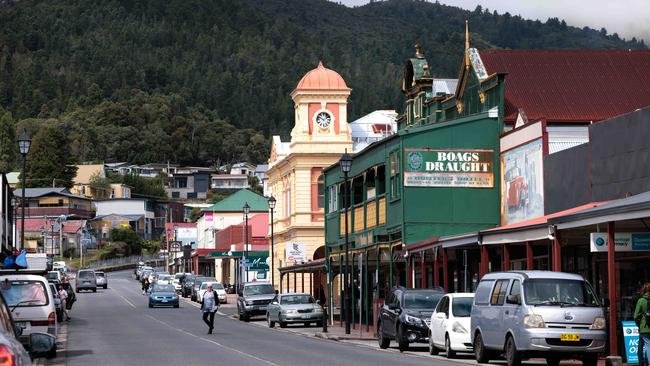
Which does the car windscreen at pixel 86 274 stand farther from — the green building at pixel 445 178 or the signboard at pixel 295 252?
the green building at pixel 445 178

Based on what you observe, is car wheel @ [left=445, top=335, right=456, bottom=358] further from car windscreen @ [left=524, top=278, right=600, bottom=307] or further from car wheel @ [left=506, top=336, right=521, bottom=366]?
car windscreen @ [left=524, top=278, right=600, bottom=307]

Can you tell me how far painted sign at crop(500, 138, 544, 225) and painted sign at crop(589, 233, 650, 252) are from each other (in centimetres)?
1325

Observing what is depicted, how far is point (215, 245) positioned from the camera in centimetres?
11538

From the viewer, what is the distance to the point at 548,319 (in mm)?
25297

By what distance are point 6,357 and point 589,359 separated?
18.1 meters

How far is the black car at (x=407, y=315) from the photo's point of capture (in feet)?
113

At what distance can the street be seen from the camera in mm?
29078

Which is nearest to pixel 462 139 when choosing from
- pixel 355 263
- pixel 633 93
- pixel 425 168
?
pixel 425 168

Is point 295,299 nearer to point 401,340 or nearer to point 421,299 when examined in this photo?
point 421,299

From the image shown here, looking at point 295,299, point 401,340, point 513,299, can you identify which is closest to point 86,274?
point 295,299

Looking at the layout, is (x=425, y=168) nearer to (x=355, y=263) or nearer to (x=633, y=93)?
(x=633, y=93)

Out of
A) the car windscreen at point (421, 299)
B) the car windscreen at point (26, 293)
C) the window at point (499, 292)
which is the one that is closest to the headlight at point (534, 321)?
the window at point (499, 292)

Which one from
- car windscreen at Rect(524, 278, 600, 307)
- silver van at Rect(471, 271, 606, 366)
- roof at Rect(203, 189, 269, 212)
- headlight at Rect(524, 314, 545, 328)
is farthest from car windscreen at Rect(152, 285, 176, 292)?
headlight at Rect(524, 314, 545, 328)

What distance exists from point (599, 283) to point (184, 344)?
1158 centimetres
